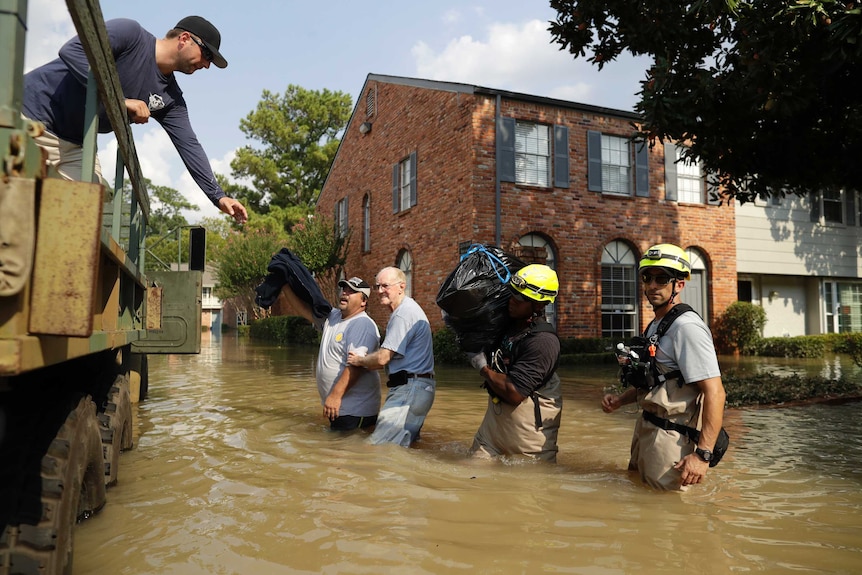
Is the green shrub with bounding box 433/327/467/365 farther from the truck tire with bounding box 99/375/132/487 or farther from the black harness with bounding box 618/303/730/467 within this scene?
the black harness with bounding box 618/303/730/467

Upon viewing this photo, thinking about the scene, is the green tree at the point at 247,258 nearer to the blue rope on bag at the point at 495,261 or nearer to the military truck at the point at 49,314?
the blue rope on bag at the point at 495,261

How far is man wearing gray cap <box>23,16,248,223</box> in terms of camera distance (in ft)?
10.9

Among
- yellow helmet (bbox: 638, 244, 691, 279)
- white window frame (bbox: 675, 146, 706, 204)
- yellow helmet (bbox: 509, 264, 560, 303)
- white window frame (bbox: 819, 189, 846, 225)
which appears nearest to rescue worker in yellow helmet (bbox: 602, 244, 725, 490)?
yellow helmet (bbox: 638, 244, 691, 279)

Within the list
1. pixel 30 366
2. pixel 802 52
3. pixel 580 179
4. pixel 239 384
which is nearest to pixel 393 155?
pixel 580 179

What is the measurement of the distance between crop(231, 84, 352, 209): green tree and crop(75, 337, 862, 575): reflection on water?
38.6 m

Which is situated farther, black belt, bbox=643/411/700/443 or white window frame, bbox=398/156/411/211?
white window frame, bbox=398/156/411/211

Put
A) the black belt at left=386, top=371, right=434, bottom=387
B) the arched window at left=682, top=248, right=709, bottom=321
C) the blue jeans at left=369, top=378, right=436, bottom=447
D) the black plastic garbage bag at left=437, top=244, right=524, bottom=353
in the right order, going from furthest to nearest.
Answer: the arched window at left=682, top=248, right=709, bottom=321 → the black belt at left=386, top=371, right=434, bottom=387 → the blue jeans at left=369, top=378, right=436, bottom=447 → the black plastic garbage bag at left=437, top=244, right=524, bottom=353

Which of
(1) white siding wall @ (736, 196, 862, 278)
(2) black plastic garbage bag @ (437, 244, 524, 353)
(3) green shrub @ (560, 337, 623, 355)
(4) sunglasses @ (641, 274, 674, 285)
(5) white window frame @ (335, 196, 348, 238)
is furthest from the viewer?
(5) white window frame @ (335, 196, 348, 238)

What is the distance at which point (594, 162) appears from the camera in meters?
17.3

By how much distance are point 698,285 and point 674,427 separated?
1689cm

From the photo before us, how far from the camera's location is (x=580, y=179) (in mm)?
17141

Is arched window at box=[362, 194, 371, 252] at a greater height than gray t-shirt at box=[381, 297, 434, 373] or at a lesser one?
greater

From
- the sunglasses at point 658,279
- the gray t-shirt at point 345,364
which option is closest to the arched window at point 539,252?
the gray t-shirt at point 345,364

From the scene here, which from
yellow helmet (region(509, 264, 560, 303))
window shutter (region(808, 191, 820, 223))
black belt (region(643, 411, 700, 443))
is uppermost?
window shutter (region(808, 191, 820, 223))
